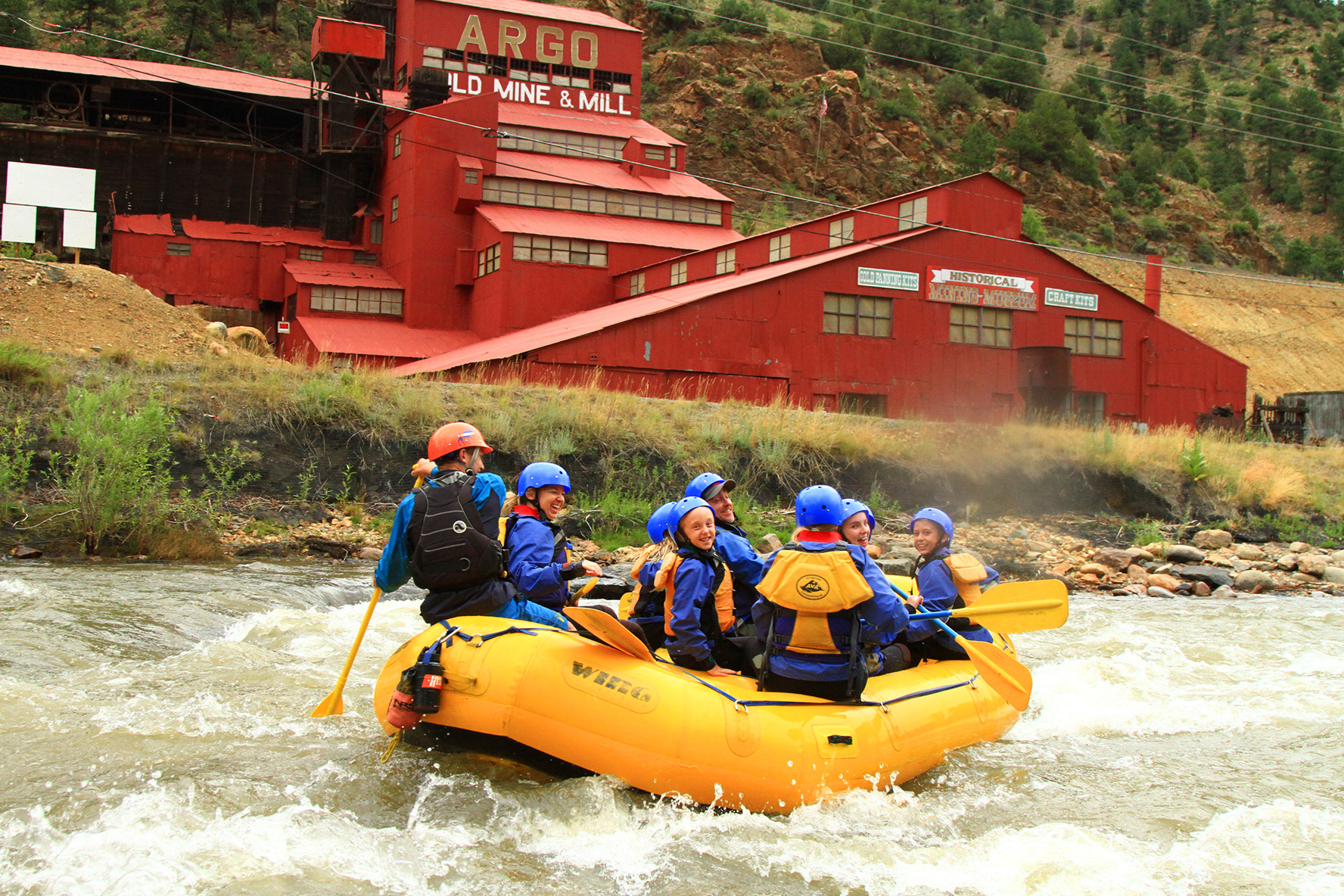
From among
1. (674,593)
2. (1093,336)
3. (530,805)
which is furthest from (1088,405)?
(530,805)

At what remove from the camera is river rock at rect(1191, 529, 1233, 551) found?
1867cm

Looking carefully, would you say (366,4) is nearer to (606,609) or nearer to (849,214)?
(849,214)

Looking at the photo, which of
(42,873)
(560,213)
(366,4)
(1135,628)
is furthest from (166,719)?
(366,4)

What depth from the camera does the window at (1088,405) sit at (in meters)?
28.5

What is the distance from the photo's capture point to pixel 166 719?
7074 mm

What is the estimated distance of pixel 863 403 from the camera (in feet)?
88.5

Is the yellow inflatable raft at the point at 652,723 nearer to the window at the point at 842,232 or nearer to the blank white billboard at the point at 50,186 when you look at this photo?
the window at the point at 842,232

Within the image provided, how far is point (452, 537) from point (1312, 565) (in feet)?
52.4

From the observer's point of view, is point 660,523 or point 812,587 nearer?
point 812,587

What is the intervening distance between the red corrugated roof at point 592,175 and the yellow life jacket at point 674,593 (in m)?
28.3

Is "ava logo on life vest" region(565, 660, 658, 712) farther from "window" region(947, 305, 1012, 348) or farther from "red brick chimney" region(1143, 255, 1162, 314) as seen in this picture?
"red brick chimney" region(1143, 255, 1162, 314)

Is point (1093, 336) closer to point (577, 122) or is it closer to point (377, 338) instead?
point (577, 122)

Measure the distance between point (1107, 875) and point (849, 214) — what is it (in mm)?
24244

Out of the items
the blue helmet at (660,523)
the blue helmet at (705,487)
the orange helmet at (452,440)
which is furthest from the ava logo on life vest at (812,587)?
the orange helmet at (452,440)
